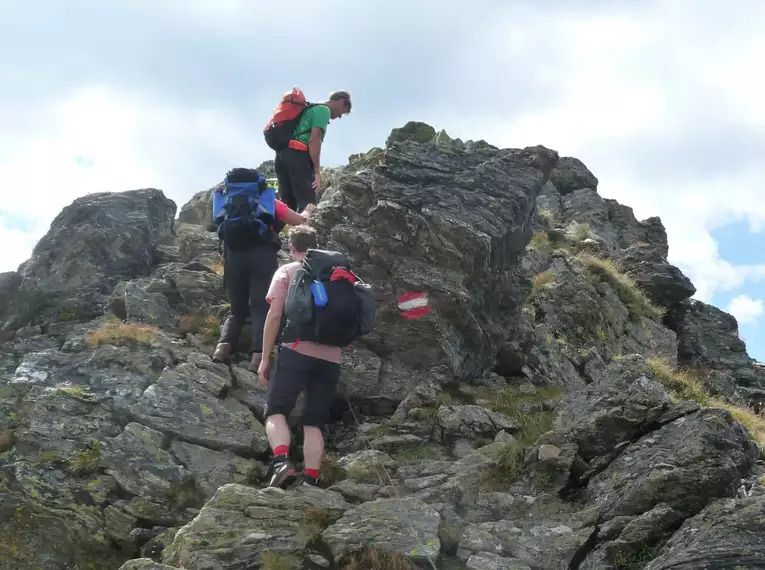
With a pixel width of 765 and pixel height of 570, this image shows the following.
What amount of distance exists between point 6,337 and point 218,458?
23.3 ft

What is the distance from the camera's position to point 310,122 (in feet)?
46.1

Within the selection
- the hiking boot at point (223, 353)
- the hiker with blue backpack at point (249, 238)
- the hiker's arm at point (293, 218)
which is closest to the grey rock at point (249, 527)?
the hiker with blue backpack at point (249, 238)

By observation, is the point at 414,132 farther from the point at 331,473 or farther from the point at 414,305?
the point at 331,473

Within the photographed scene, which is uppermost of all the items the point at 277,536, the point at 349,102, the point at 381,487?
the point at 349,102

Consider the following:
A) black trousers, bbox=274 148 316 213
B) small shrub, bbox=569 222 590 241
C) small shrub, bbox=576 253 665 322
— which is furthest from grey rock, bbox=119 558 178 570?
small shrub, bbox=569 222 590 241

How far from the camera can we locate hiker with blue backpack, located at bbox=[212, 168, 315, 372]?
11836 mm

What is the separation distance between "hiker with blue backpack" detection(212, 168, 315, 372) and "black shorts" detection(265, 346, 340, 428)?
8.28 feet

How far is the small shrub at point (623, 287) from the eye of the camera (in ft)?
64.5

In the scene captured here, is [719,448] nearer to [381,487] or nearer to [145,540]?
[381,487]

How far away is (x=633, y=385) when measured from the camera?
940 centimetres

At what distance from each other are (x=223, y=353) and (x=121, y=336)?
2.01 meters

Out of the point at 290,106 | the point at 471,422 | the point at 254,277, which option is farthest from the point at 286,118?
the point at 471,422

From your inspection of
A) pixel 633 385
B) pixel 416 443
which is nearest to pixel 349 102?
pixel 416 443

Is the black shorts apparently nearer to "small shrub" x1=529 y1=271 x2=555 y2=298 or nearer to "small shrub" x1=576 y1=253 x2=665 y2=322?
"small shrub" x1=529 y1=271 x2=555 y2=298
